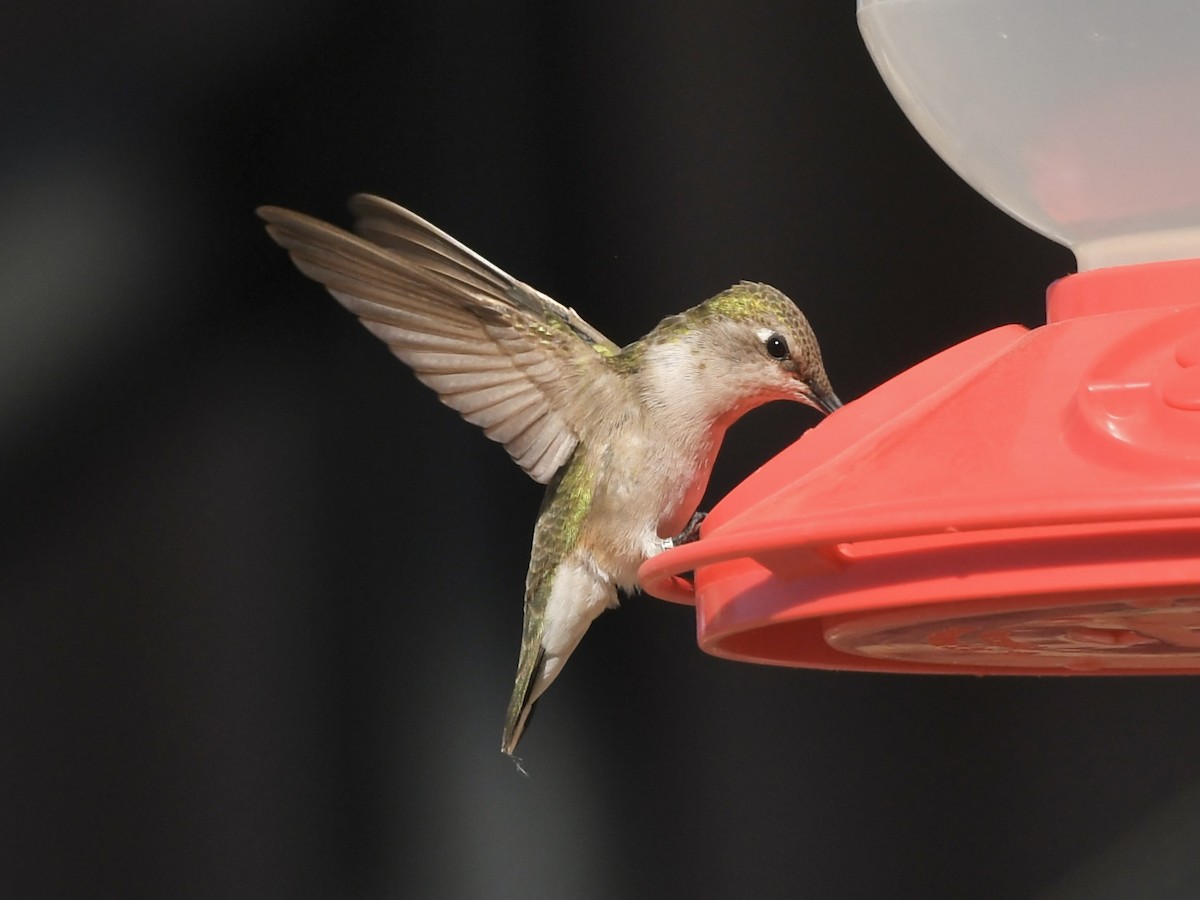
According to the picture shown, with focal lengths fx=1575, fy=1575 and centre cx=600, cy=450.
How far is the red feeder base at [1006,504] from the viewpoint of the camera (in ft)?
4.23

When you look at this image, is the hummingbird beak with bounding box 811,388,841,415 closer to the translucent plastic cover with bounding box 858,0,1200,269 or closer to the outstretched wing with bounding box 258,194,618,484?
the outstretched wing with bounding box 258,194,618,484

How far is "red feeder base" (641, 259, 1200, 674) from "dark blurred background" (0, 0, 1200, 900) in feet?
8.23

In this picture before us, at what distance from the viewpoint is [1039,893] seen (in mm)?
4145

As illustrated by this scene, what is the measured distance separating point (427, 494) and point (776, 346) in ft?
5.88

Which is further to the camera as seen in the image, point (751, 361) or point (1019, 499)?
point (751, 361)

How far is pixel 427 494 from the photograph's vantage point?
434 centimetres

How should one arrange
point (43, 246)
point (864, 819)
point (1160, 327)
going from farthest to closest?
point (864, 819) < point (43, 246) < point (1160, 327)

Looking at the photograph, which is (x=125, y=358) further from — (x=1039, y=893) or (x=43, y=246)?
(x=1039, y=893)

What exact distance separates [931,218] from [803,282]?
404 millimetres

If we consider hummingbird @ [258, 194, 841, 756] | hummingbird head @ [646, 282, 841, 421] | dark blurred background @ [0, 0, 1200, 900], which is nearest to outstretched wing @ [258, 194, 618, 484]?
hummingbird @ [258, 194, 841, 756]

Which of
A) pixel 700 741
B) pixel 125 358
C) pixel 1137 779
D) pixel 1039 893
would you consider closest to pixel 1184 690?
pixel 1137 779

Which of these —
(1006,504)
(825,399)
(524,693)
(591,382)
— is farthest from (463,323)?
(1006,504)

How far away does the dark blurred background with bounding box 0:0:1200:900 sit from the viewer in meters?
4.05

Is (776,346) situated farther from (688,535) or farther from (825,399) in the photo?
(688,535)
